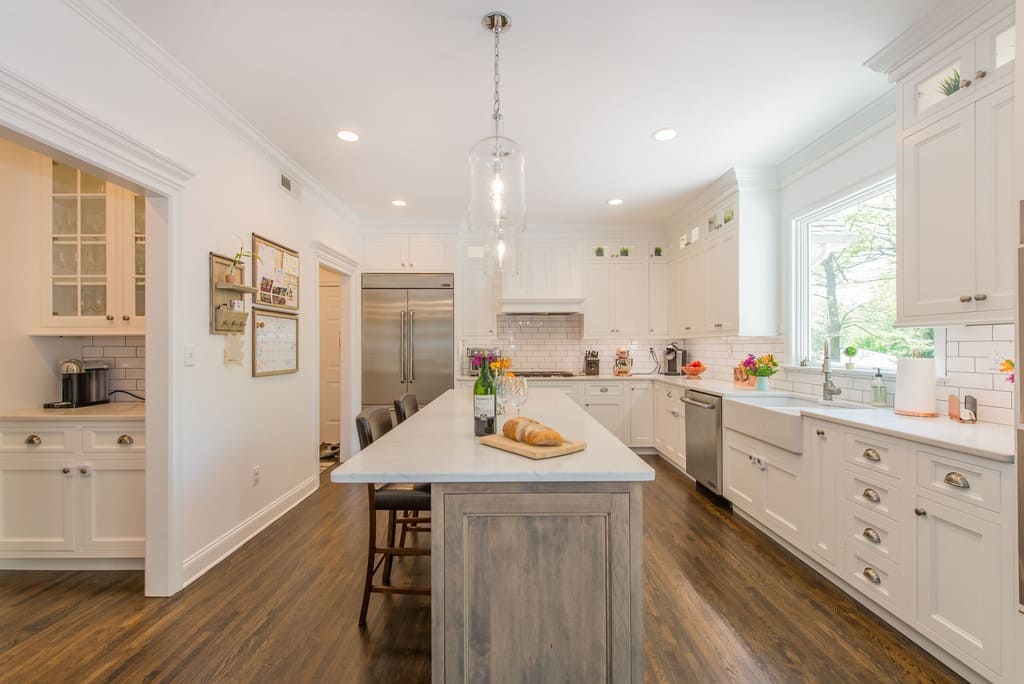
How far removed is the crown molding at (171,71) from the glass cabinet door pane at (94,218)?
87 centimetres

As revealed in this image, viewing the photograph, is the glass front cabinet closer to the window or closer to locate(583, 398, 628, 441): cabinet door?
locate(583, 398, 628, 441): cabinet door

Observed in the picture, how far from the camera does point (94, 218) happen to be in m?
2.56

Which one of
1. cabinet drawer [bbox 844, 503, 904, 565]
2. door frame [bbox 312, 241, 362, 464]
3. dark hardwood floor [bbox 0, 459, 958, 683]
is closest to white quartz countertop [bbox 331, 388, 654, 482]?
dark hardwood floor [bbox 0, 459, 958, 683]

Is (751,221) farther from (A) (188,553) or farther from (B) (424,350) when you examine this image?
(A) (188,553)

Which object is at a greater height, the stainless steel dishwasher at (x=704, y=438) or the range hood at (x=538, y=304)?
the range hood at (x=538, y=304)

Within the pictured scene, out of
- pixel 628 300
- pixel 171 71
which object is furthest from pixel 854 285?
pixel 171 71

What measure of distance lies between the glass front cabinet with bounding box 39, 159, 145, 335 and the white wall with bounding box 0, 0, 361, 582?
50 centimetres

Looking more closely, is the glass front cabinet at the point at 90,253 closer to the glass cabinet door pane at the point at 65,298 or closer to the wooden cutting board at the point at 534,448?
the glass cabinet door pane at the point at 65,298

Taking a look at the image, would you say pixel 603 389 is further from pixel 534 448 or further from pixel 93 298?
pixel 93 298

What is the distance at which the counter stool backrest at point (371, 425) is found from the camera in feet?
6.35

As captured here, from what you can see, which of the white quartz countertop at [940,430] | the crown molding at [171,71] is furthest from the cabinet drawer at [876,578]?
the crown molding at [171,71]

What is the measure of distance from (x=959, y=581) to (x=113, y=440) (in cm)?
386

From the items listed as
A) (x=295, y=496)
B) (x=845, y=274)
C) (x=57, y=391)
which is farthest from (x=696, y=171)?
(x=57, y=391)

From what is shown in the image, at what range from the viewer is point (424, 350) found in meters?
4.80
